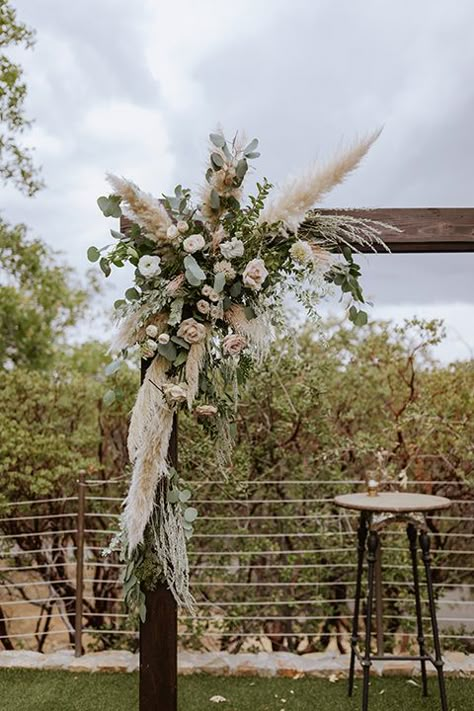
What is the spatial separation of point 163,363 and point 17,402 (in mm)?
2335

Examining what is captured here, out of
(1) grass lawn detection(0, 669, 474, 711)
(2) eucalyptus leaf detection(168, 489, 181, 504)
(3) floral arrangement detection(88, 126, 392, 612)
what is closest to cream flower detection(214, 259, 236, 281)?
(3) floral arrangement detection(88, 126, 392, 612)

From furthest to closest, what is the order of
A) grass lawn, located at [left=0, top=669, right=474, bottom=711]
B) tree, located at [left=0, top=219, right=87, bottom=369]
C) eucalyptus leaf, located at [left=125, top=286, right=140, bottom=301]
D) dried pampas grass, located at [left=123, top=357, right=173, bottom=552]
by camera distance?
tree, located at [left=0, top=219, right=87, bottom=369] < grass lawn, located at [left=0, top=669, right=474, bottom=711] < eucalyptus leaf, located at [left=125, top=286, right=140, bottom=301] < dried pampas grass, located at [left=123, top=357, right=173, bottom=552]

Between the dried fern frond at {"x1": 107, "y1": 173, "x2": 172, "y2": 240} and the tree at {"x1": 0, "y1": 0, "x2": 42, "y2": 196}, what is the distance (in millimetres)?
3571

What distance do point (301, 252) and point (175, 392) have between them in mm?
588

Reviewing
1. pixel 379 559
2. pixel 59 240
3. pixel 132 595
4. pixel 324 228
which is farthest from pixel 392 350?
pixel 59 240

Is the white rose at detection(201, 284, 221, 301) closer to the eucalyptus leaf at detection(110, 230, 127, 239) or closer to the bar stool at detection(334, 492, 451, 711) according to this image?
the eucalyptus leaf at detection(110, 230, 127, 239)

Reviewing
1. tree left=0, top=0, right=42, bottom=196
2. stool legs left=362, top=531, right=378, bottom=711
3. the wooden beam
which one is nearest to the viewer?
the wooden beam

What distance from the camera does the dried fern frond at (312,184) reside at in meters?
2.16

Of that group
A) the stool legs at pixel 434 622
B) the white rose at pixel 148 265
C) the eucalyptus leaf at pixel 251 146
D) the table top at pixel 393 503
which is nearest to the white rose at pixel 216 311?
the white rose at pixel 148 265

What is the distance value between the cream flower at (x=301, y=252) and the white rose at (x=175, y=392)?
0.54 m

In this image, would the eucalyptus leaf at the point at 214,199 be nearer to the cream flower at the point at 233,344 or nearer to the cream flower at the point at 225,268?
the cream flower at the point at 225,268

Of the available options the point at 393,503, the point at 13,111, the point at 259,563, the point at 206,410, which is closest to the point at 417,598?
the point at 393,503

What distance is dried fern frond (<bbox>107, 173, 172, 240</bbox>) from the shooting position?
2.15m

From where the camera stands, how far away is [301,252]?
221cm
